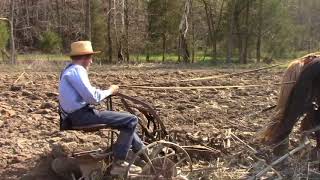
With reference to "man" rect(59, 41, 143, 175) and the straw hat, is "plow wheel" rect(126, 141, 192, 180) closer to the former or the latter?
"man" rect(59, 41, 143, 175)

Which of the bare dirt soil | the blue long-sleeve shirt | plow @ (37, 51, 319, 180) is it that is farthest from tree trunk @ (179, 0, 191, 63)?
the blue long-sleeve shirt

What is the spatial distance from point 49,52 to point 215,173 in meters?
26.6

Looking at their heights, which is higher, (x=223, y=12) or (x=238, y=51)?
(x=223, y=12)

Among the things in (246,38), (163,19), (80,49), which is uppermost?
(163,19)

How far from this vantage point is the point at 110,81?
13.5 metres

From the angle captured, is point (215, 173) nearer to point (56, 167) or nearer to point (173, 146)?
point (173, 146)

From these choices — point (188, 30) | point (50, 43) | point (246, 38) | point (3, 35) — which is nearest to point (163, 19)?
point (188, 30)

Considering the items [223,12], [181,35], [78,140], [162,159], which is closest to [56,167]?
[162,159]

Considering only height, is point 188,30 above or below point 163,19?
below

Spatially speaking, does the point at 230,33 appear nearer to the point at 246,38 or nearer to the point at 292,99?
the point at 246,38

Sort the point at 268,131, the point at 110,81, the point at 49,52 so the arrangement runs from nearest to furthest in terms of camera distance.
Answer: the point at 268,131 → the point at 110,81 → the point at 49,52

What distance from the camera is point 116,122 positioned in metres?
5.47

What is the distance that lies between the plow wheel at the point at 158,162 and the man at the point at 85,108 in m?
0.10

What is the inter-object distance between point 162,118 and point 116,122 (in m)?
3.61
